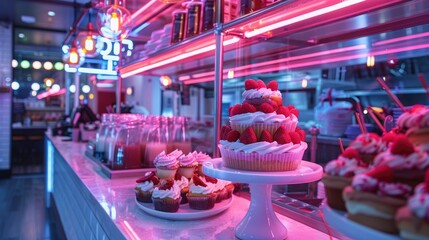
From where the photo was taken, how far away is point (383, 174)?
73cm

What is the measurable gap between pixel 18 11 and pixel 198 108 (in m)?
4.06

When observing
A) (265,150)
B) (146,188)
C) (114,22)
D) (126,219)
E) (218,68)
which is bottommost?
(126,219)

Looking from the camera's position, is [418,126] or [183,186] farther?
[183,186]

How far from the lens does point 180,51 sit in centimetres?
249

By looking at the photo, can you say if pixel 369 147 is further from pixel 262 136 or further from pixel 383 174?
pixel 262 136

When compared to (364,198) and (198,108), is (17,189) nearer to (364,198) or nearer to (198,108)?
(198,108)

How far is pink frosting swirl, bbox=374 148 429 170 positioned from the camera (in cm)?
71

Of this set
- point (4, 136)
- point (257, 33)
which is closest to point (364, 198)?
point (257, 33)

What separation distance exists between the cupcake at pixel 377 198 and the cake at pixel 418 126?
0.36 feet

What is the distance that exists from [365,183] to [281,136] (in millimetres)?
548

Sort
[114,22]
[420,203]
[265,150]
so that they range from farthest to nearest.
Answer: [114,22]
[265,150]
[420,203]

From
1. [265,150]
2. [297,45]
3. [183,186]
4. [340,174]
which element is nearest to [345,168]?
[340,174]

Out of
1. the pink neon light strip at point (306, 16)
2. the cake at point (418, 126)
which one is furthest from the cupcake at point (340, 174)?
the pink neon light strip at point (306, 16)

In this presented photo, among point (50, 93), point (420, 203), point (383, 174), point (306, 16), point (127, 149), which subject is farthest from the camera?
point (50, 93)
